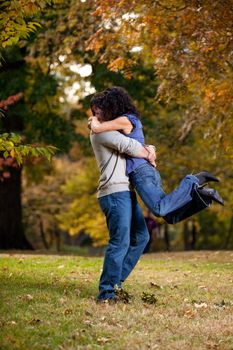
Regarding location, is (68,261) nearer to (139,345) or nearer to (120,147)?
(120,147)

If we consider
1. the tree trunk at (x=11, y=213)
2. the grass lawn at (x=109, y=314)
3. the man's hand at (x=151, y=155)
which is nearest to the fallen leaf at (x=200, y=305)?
the grass lawn at (x=109, y=314)

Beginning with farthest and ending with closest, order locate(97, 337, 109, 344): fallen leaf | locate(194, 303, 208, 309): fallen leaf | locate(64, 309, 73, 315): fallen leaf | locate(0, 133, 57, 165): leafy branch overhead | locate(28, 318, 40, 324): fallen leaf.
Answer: locate(194, 303, 208, 309): fallen leaf → locate(0, 133, 57, 165): leafy branch overhead → locate(64, 309, 73, 315): fallen leaf → locate(28, 318, 40, 324): fallen leaf → locate(97, 337, 109, 344): fallen leaf

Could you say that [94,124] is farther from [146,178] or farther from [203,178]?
[203,178]

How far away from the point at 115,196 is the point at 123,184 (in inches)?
5.9

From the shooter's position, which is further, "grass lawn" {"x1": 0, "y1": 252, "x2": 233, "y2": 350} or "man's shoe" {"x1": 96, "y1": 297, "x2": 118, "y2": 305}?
"man's shoe" {"x1": 96, "y1": 297, "x2": 118, "y2": 305}

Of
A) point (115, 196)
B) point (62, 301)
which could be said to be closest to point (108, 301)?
point (62, 301)

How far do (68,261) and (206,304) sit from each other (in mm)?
5537

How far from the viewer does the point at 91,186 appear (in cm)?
3203

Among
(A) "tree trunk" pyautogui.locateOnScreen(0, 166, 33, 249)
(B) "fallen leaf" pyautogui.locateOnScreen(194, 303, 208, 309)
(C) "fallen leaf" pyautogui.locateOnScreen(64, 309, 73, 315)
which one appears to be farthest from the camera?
(A) "tree trunk" pyautogui.locateOnScreen(0, 166, 33, 249)

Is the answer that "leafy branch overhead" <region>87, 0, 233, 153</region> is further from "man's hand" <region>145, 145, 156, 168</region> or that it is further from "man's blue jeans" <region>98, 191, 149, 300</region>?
"man's blue jeans" <region>98, 191, 149, 300</region>

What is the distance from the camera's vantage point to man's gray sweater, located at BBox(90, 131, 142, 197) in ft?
21.6

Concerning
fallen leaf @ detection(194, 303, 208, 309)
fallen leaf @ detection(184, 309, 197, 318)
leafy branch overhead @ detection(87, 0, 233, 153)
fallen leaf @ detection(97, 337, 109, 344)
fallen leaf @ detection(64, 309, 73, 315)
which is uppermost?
leafy branch overhead @ detection(87, 0, 233, 153)

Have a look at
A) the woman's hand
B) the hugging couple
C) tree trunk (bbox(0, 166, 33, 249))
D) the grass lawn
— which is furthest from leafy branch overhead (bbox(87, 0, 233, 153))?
tree trunk (bbox(0, 166, 33, 249))

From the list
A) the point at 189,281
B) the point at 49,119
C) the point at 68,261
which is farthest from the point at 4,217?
the point at 189,281
